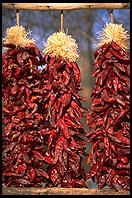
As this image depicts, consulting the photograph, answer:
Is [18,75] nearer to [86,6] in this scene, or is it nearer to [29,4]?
[29,4]

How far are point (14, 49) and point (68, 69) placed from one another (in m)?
0.45

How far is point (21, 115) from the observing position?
102 inches

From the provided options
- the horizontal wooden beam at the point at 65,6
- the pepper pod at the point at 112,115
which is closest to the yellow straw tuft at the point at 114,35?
the pepper pod at the point at 112,115

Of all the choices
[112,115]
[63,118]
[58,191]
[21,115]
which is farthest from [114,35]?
[58,191]

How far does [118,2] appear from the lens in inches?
103

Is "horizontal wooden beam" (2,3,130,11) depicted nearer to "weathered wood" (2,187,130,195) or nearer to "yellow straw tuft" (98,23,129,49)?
"yellow straw tuft" (98,23,129,49)

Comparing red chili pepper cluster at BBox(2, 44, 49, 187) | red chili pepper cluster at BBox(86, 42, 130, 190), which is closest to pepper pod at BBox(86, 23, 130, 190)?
red chili pepper cluster at BBox(86, 42, 130, 190)

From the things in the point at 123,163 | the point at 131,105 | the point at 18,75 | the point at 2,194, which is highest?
the point at 18,75

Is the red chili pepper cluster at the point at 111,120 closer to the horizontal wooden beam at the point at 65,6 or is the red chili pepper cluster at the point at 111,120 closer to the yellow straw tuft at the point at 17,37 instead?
the horizontal wooden beam at the point at 65,6

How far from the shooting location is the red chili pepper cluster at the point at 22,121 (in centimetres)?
259

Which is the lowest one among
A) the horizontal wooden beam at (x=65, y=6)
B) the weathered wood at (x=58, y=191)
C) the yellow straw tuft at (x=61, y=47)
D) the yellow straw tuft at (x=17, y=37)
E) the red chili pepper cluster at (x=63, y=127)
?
the weathered wood at (x=58, y=191)

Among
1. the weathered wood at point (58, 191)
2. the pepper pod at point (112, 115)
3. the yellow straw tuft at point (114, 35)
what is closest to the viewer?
the weathered wood at point (58, 191)

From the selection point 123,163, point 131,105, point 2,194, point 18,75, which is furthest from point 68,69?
point 2,194

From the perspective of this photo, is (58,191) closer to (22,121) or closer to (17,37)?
(22,121)
